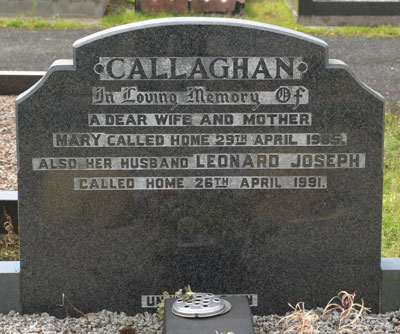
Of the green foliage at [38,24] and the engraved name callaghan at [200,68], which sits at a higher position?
the green foliage at [38,24]

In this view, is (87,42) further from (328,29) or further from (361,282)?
(328,29)

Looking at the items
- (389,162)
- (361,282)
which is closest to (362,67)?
(389,162)

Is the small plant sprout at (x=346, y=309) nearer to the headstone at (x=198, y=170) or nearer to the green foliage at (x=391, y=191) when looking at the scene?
the headstone at (x=198, y=170)

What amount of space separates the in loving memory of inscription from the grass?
9.05m

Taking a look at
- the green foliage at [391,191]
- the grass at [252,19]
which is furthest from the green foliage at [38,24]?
the green foliage at [391,191]

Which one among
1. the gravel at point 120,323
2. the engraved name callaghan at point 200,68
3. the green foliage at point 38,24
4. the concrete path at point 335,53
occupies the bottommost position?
the gravel at point 120,323

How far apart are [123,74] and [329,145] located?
3.81 feet

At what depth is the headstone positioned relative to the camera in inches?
166

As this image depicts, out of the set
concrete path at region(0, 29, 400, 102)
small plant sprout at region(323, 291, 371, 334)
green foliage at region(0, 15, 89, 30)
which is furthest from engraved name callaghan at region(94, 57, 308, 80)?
green foliage at region(0, 15, 89, 30)

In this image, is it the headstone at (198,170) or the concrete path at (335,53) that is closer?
the headstone at (198,170)

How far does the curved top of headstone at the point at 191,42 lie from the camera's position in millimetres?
4184

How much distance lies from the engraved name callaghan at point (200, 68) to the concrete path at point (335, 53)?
562 centimetres

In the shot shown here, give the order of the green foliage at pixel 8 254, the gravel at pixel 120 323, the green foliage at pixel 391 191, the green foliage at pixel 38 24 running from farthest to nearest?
the green foliage at pixel 38 24, the green foliage at pixel 391 191, the green foliage at pixel 8 254, the gravel at pixel 120 323

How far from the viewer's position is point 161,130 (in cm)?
429
